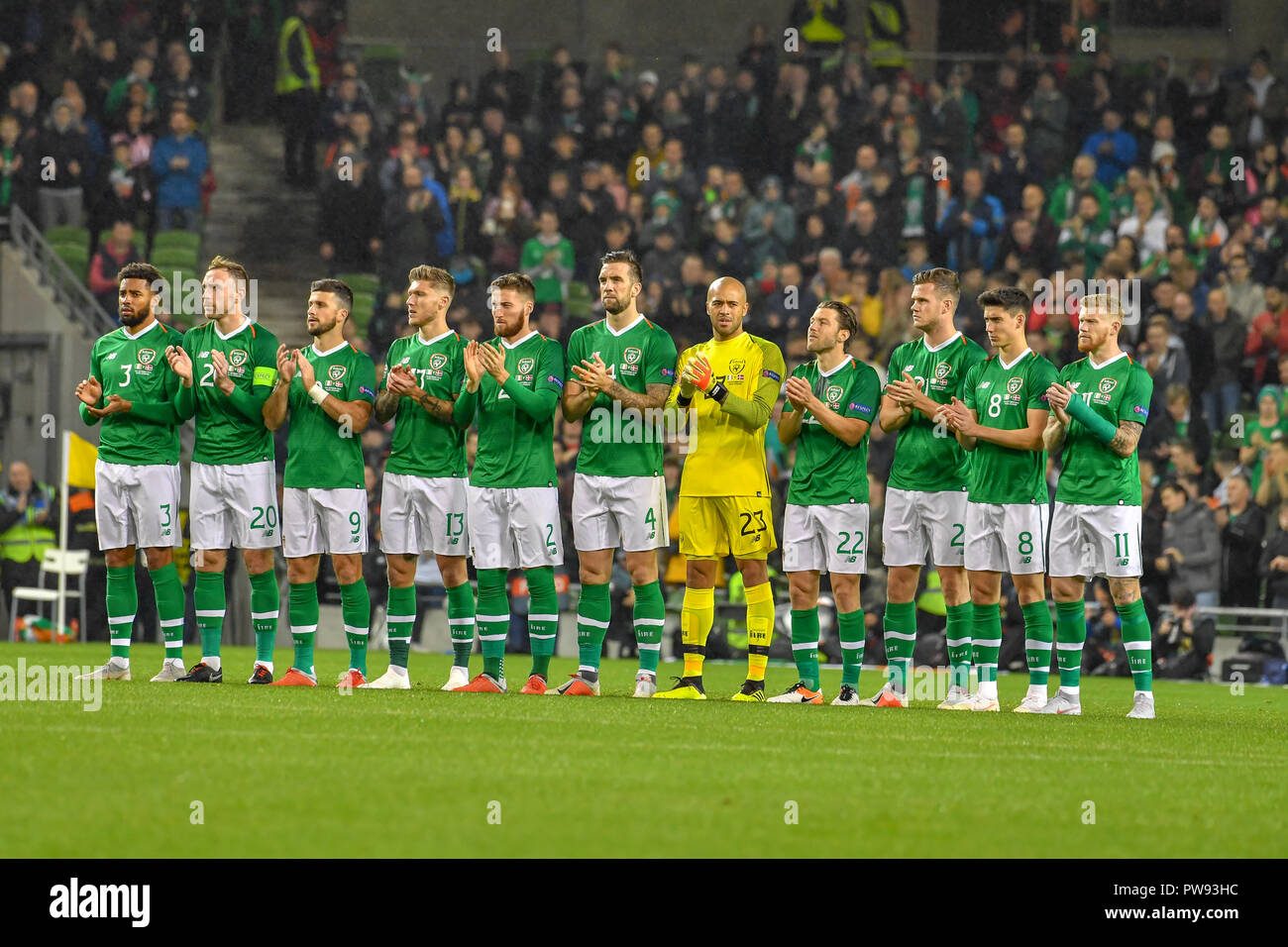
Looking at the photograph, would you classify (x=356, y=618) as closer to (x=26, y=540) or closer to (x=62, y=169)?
(x=26, y=540)

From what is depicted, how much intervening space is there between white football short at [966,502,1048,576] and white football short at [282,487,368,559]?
147 inches

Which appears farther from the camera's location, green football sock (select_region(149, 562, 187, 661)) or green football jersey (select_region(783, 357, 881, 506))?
green football sock (select_region(149, 562, 187, 661))

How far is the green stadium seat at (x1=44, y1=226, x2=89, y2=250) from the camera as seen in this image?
21453 mm

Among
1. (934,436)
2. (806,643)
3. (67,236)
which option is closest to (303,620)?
(806,643)

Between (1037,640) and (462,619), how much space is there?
3.48 metres

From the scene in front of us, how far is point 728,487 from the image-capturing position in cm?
1043

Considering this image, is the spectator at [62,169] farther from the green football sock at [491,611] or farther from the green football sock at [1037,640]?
the green football sock at [1037,640]

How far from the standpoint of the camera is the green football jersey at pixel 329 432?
10688 millimetres

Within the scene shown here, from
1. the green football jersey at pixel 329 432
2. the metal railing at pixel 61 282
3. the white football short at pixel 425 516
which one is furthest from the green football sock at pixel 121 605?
the metal railing at pixel 61 282

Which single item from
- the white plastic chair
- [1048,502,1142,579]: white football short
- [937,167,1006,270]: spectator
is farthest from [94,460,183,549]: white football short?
[937,167,1006,270]: spectator

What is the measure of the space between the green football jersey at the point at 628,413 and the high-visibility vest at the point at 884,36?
549 inches

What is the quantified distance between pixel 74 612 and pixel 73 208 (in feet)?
19.4

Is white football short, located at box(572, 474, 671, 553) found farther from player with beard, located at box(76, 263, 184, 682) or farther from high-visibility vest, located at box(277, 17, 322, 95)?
high-visibility vest, located at box(277, 17, 322, 95)
